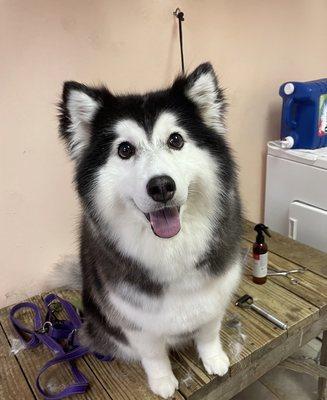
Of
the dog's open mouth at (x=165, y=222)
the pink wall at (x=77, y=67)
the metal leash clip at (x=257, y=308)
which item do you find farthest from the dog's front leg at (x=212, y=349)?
the pink wall at (x=77, y=67)

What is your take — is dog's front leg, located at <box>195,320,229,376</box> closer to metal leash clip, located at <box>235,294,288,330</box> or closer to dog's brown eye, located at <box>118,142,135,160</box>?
metal leash clip, located at <box>235,294,288,330</box>

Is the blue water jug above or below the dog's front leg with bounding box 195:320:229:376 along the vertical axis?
above

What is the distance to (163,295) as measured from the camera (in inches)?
35.6

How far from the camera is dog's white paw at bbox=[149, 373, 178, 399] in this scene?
101 centimetres

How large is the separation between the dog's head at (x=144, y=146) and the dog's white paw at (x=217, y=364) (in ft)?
1.54

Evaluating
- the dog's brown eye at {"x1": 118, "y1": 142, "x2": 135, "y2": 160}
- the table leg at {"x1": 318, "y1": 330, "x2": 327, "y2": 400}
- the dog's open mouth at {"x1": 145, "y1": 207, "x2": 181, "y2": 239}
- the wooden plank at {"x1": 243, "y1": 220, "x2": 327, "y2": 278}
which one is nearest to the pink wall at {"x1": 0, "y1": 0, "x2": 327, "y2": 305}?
the wooden plank at {"x1": 243, "y1": 220, "x2": 327, "y2": 278}

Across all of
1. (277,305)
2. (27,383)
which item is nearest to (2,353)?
(27,383)

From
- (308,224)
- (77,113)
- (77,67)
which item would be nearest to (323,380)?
(308,224)

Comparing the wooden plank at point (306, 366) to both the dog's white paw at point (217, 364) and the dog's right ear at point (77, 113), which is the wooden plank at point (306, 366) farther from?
the dog's right ear at point (77, 113)

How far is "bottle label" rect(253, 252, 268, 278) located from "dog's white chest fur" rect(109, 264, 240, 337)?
0.48 metres

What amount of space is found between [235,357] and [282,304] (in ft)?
1.03

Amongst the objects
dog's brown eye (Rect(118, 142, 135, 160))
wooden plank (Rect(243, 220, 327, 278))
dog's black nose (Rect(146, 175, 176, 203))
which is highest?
dog's brown eye (Rect(118, 142, 135, 160))

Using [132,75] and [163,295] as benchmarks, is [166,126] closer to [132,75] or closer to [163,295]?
[163,295]

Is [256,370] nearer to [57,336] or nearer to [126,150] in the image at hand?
[57,336]
